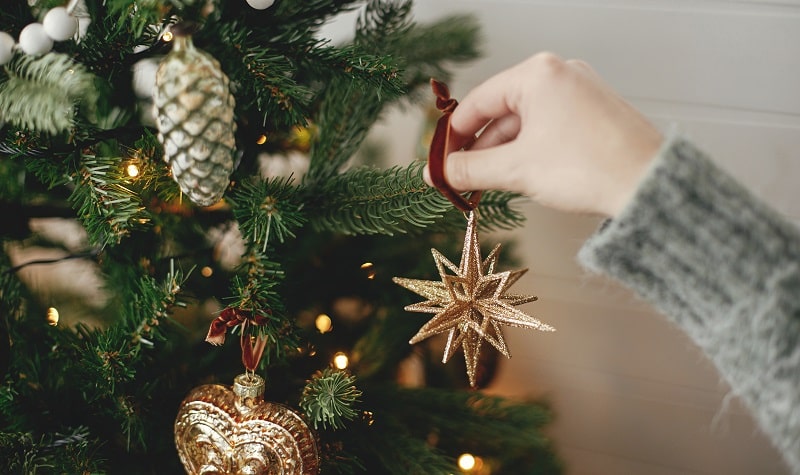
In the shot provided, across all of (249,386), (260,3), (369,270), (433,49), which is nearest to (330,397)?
(249,386)

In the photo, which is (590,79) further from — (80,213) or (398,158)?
(398,158)

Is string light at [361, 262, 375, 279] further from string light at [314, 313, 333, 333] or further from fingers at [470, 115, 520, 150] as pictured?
fingers at [470, 115, 520, 150]

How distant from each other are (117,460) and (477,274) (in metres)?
0.38

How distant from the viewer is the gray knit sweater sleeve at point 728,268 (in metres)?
0.37

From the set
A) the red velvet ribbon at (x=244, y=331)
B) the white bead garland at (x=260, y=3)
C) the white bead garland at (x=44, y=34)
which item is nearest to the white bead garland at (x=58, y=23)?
the white bead garland at (x=44, y=34)

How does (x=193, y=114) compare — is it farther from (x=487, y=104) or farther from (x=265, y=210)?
(x=487, y=104)

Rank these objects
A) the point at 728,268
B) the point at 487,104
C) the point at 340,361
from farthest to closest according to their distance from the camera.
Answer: the point at 340,361 → the point at 487,104 → the point at 728,268

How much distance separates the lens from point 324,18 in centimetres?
60

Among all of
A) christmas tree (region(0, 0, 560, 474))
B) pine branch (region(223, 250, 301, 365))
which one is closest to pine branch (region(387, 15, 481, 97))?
christmas tree (region(0, 0, 560, 474))

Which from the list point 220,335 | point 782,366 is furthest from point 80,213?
point 782,366

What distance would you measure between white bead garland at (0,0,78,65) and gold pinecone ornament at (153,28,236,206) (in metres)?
0.09

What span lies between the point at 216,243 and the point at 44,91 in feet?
1.04

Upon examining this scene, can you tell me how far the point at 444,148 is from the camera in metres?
0.51

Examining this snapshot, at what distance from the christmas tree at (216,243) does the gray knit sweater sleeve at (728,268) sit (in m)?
0.20
